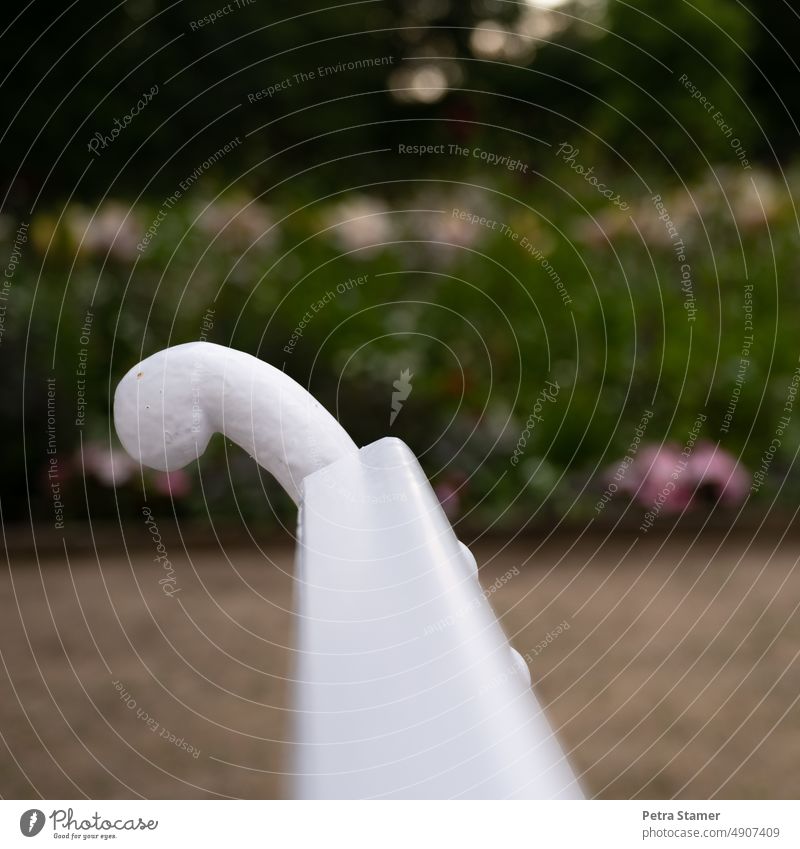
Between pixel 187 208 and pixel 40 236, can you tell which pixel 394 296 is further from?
pixel 40 236

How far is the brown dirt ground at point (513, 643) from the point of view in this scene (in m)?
1.49

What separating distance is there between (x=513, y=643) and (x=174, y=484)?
38.5 inches

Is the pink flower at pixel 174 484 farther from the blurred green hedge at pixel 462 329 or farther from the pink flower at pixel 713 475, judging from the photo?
the pink flower at pixel 713 475

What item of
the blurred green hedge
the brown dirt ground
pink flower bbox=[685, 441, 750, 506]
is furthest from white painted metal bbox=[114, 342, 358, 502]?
pink flower bbox=[685, 441, 750, 506]

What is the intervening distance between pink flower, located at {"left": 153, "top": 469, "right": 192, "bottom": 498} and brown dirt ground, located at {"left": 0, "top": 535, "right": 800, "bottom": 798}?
191mm

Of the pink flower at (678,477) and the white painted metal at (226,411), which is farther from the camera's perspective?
the pink flower at (678,477)

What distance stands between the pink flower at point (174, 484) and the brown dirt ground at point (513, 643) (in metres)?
0.19

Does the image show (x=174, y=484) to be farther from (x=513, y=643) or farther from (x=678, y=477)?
(x=678, y=477)

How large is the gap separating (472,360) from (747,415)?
0.69 metres

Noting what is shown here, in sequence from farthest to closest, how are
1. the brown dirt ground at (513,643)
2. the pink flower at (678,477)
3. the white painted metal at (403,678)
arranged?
the pink flower at (678,477)
the brown dirt ground at (513,643)
the white painted metal at (403,678)

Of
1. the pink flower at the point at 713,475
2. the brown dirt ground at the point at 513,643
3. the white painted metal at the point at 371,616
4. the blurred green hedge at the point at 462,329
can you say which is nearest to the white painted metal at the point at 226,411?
the white painted metal at the point at 371,616

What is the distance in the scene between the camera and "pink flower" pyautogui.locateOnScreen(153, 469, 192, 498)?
2.35 meters

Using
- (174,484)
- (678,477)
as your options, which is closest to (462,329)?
(678,477)

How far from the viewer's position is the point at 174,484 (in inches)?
93.0
